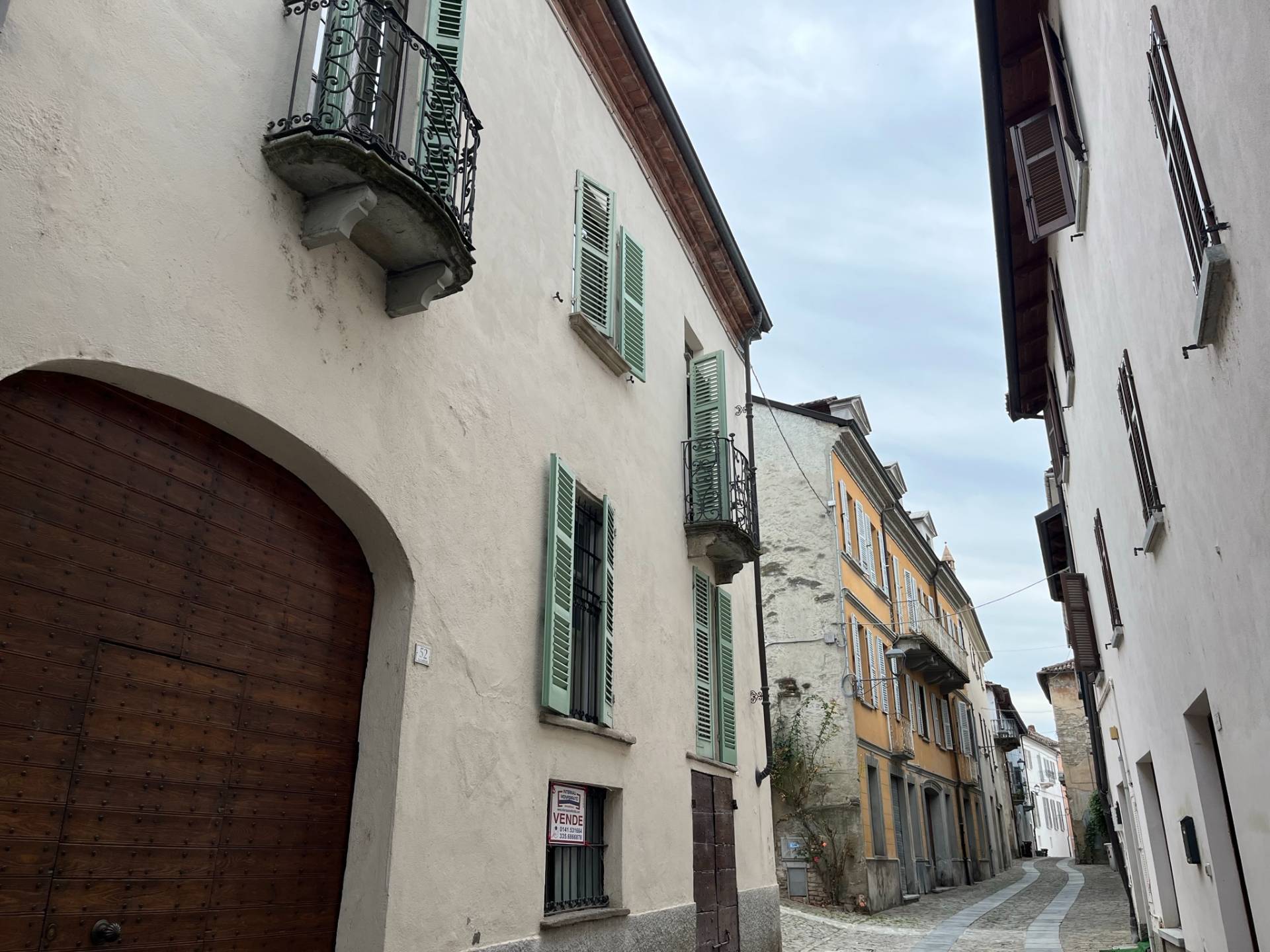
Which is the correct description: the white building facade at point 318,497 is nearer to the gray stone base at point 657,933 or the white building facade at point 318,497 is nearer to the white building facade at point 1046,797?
the gray stone base at point 657,933

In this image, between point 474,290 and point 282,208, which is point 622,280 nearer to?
point 474,290

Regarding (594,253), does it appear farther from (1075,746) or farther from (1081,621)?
(1075,746)

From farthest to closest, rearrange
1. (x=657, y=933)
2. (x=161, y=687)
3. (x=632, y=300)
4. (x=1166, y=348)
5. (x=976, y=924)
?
(x=976, y=924) → (x=632, y=300) → (x=657, y=933) → (x=1166, y=348) → (x=161, y=687)

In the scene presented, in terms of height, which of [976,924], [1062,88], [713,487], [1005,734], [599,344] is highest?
[1062,88]

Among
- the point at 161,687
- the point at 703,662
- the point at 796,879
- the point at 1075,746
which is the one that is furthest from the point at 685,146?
the point at 1075,746

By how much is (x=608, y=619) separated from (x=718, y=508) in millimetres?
3384

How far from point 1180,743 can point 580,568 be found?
4.93 meters

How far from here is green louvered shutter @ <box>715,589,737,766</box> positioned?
1125cm

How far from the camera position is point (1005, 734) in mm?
49594

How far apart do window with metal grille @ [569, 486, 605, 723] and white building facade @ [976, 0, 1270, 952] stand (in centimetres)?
443

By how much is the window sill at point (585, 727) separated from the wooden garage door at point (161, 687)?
1821mm

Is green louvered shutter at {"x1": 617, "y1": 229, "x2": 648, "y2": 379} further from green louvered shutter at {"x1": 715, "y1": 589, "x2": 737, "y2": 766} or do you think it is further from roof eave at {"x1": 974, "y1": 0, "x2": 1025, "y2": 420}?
roof eave at {"x1": 974, "y1": 0, "x2": 1025, "y2": 420}

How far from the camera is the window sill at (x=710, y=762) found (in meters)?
10.1

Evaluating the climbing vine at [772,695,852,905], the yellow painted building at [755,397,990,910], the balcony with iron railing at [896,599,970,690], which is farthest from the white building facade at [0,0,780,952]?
the balcony with iron railing at [896,599,970,690]
